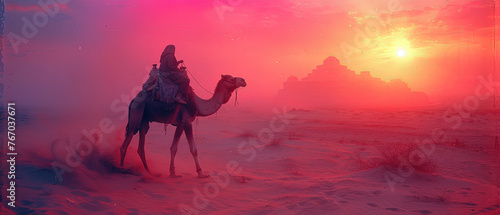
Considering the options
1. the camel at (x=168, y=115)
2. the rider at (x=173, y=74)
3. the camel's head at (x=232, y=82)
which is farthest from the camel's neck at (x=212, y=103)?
the rider at (x=173, y=74)

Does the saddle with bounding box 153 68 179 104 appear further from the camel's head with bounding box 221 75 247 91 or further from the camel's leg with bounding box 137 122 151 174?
the camel's head with bounding box 221 75 247 91

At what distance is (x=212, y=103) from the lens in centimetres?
1019

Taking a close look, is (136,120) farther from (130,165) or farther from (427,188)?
(427,188)

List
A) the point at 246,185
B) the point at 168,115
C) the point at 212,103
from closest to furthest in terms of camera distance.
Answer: the point at 246,185
the point at 168,115
the point at 212,103

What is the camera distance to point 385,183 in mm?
8430

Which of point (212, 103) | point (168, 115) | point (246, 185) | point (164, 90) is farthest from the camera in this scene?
point (212, 103)

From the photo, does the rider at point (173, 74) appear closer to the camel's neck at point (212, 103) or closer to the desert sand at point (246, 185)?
the camel's neck at point (212, 103)

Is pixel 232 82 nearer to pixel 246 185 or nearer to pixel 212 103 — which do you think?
pixel 212 103

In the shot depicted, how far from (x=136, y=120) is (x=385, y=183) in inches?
264

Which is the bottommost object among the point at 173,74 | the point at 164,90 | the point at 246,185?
the point at 246,185

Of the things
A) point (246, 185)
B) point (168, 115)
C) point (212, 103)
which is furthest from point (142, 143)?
point (246, 185)

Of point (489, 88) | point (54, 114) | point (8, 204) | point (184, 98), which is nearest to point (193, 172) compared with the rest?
point (184, 98)

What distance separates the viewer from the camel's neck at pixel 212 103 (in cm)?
1005

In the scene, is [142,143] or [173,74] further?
[142,143]
